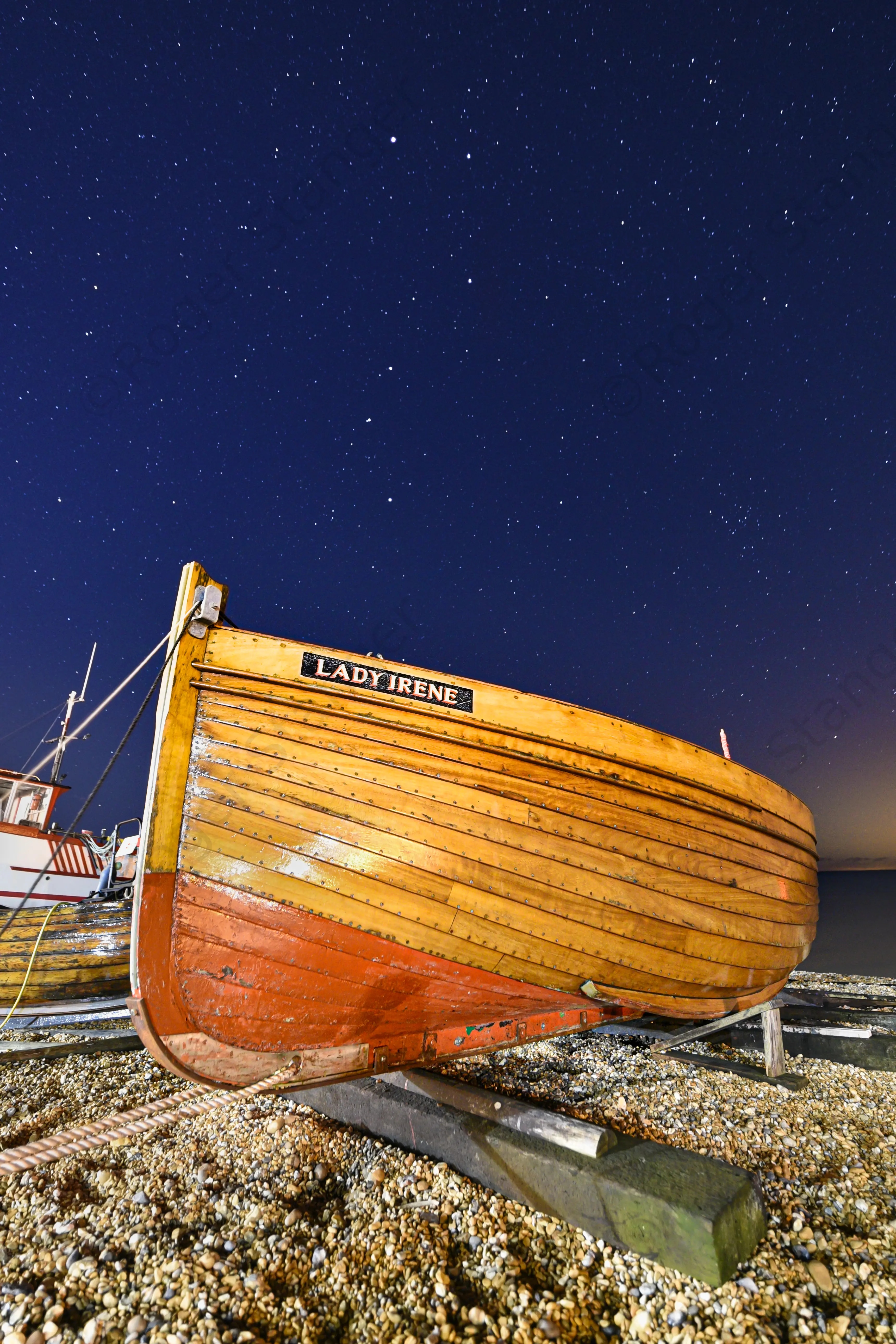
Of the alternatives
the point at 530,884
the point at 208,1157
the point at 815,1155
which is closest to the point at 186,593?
the point at 530,884

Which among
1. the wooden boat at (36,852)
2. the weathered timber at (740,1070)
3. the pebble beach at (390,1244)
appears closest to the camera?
the pebble beach at (390,1244)

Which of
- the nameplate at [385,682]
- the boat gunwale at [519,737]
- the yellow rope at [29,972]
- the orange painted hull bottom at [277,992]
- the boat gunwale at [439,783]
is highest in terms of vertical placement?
the nameplate at [385,682]

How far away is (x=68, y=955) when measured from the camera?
6.77 meters

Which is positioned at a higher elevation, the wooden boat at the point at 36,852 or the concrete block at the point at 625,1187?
the concrete block at the point at 625,1187

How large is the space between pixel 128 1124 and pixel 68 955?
532 cm

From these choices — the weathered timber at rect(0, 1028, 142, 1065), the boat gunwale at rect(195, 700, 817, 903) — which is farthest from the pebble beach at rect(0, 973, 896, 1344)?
the boat gunwale at rect(195, 700, 817, 903)

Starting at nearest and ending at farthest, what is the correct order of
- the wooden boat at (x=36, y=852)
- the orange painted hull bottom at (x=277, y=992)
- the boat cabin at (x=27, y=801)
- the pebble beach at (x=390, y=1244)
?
the pebble beach at (x=390, y=1244) → the orange painted hull bottom at (x=277, y=992) → the wooden boat at (x=36, y=852) → the boat cabin at (x=27, y=801)

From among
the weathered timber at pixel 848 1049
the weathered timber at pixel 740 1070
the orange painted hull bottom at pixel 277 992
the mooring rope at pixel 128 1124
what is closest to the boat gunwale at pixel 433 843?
the orange painted hull bottom at pixel 277 992

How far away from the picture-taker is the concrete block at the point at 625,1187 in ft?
8.04

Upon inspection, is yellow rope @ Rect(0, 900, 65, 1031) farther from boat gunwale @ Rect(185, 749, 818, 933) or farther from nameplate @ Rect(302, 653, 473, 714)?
nameplate @ Rect(302, 653, 473, 714)

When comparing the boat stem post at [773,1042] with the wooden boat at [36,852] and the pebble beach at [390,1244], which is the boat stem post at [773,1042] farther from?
A: the wooden boat at [36,852]

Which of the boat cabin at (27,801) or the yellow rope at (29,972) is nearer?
the yellow rope at (29,972)

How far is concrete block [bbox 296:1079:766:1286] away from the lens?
2.45 meters

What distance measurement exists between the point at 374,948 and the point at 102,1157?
98.0 inches
